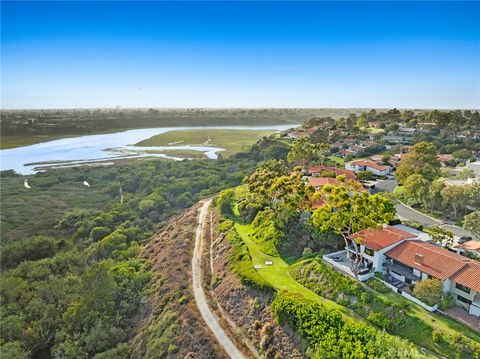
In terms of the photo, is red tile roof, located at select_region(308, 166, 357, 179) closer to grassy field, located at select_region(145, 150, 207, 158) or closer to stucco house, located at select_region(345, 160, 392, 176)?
stucco house, located at select_region(345, 160, 392, 176)

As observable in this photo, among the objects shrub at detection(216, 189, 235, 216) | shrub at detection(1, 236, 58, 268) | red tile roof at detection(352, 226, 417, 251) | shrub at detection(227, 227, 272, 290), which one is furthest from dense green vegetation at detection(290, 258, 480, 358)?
shrub at detection(1, 236, 58, 268)

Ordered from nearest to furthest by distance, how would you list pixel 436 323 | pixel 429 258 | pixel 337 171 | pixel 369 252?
pixel 436 323 → pixel 429 258 → pixel 369 252 → pixel 337 171

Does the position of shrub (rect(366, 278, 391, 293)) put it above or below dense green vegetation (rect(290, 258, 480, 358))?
above

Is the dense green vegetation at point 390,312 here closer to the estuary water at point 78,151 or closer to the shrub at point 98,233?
the shrub at point 98,233

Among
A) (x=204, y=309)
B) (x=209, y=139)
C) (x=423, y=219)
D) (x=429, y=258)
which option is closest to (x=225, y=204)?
(x=204, y=309)

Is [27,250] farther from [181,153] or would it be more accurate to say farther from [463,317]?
[181,153]

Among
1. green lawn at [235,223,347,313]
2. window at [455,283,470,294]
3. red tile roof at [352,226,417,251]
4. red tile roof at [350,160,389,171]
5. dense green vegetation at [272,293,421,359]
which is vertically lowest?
green lawn at [235,223,347,313]
